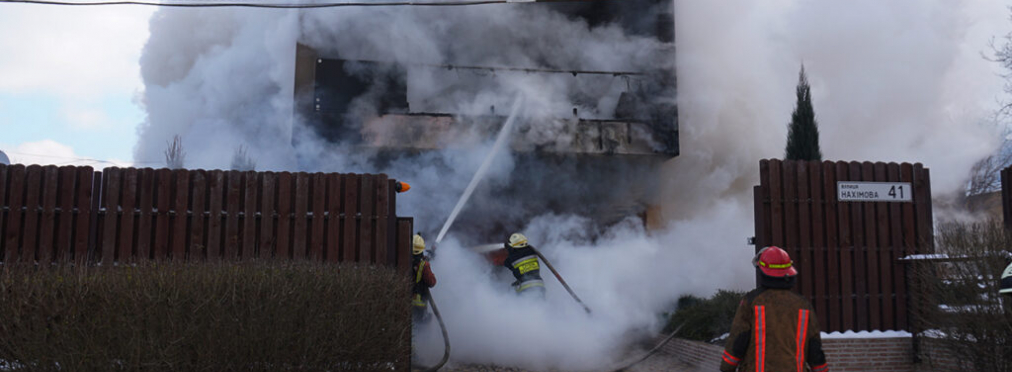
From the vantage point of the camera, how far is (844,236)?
24.8ft

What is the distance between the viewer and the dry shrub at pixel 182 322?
13.7 feet

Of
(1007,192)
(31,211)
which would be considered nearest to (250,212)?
(31,211)

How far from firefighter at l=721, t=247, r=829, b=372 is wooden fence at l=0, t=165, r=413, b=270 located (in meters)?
3.85

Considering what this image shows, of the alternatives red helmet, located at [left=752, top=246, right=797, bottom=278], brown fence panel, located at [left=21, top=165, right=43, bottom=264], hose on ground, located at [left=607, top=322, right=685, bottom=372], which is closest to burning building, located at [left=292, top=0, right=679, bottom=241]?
hose on ground, located at [left=607, top=322, right=685, bottom=372]

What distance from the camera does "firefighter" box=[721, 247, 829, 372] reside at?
4.19m

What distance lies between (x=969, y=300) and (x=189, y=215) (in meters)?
6.86

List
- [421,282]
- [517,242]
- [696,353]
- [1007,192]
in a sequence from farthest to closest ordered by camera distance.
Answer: [517,242]
[696,353]
[421,282]
[1007,192]

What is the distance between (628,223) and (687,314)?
7195mm

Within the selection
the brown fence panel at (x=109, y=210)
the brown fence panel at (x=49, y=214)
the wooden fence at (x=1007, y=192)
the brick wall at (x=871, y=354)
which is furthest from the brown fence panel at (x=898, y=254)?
the brown fence panel at (x=49, y=214)

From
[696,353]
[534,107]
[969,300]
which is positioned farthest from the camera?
[534,107]

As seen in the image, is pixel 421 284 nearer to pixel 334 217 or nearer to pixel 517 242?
pixel 334 217

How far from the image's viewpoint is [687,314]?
9.31 meters

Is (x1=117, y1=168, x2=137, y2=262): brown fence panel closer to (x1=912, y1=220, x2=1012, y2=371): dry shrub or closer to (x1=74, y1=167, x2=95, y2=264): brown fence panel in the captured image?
(x1=74, y1=167, x2=95, y2=264): brown fence panel

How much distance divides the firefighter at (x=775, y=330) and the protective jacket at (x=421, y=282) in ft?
14.7
